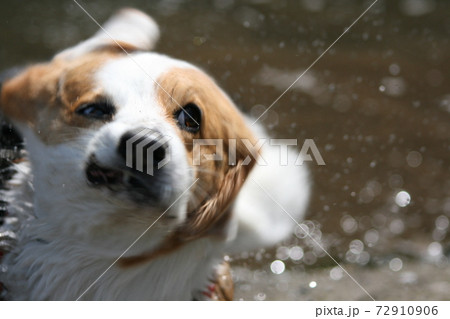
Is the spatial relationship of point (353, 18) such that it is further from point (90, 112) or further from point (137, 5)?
point (90, 112)

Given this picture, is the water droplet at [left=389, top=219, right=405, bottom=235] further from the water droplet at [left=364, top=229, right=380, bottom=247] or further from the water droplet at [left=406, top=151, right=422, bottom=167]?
the water droplet at [left=406, top=151, right=422, bottom=167]

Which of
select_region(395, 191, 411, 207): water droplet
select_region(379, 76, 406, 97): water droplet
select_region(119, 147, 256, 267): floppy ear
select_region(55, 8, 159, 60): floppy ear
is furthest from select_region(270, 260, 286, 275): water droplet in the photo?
select_region(379, 76, 406, 97): water droplet

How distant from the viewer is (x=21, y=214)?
6.19 feet

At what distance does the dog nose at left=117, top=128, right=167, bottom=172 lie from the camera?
60.5 inches

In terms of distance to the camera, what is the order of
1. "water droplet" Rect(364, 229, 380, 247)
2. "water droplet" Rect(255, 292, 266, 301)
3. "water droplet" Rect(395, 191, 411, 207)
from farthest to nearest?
"water droplet" Rect(395, 191, 411, 207)
"water droplet" Rect(364, 229, 380, 247)
"water droplet" Rect(255, 292, 266, 301)

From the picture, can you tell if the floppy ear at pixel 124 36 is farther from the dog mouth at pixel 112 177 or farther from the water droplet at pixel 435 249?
the water droplet at pixel 435 249

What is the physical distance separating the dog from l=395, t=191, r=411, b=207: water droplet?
1.53 metres

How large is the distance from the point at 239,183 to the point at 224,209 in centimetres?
10

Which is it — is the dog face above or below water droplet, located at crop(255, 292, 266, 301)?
above

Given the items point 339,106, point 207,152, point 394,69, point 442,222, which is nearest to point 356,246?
point 442,222

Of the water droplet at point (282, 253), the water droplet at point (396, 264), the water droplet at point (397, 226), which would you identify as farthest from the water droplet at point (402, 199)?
the water droplet at point (282, 253)

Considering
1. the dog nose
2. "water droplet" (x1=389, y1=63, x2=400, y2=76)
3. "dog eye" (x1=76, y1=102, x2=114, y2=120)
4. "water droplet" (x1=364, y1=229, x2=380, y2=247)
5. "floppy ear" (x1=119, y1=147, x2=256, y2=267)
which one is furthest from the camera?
"water droplet" (x1=389, y1=63, x2=400, y2=76)

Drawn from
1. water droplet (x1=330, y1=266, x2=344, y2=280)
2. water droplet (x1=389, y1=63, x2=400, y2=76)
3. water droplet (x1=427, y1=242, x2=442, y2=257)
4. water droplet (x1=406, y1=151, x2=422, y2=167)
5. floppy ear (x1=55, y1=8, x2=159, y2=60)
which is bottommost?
water droplet (x1=427, y1=242, x2=442, y2=257)

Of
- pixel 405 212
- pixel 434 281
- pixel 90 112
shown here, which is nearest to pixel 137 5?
→ pixel 405 212
